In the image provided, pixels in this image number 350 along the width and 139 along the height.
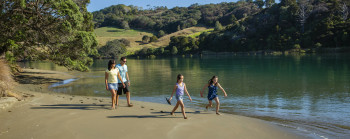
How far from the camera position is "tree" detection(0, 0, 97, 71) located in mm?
18594

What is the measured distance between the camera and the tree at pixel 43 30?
61.0 feet

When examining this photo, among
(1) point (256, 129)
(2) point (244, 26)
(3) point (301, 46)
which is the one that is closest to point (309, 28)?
(3) point (301, 46)

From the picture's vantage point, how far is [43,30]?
65.4ft

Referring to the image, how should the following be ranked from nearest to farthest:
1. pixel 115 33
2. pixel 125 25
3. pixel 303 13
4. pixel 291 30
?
pixel 291 30 → pixel 303 13 → pixel 115 33 → pixel 125 25

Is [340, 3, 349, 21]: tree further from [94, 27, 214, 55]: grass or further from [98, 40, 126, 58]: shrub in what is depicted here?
[98, 40, 126, 58]: shrub

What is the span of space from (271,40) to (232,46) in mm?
17992

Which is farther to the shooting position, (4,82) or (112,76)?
(4,82)

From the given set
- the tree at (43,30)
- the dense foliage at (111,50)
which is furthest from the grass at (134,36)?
the tree at (43,30)

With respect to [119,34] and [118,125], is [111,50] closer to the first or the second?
[119,34]

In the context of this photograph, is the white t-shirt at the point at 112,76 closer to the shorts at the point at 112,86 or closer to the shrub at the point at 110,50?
the shorts at the point at 112,86

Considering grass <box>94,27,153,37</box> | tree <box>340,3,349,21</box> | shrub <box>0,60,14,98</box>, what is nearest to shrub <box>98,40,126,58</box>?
grass <box>94,27,153,37</box>

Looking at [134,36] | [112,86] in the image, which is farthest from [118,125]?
[134,36]

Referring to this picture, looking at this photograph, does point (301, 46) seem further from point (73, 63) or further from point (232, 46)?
point (73, 63)

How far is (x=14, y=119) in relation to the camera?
8.23 metres
